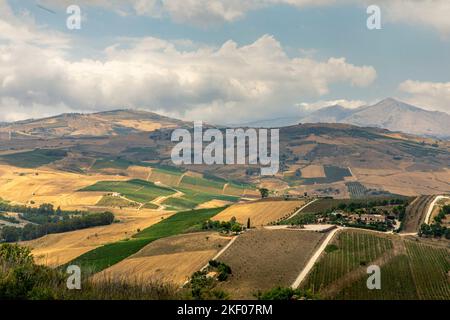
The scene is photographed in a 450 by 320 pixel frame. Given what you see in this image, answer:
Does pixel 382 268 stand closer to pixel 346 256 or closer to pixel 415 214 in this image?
pixel 346 256

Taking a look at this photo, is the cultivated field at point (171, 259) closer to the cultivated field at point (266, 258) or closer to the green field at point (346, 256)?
the cultivated field at point (266, 258)

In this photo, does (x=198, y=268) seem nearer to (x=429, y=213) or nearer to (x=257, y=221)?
(x=257, y=221)

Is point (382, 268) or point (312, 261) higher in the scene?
point (312, 261)

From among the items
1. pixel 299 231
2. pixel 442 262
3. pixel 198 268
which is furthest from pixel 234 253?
pixel 442 262

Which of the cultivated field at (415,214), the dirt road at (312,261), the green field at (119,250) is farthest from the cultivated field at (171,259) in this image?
the cultivated field at (415,214)

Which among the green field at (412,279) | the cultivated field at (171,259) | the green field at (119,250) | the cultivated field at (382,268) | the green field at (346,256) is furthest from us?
the green field at (119,250)

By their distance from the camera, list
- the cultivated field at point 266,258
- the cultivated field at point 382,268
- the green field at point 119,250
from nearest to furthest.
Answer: the cultivated field at point 382,268 < the cultivated field at point 266,258 < the green field at point 119,250

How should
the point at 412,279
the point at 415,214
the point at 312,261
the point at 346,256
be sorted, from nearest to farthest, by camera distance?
the point at 412,279 < the point at 312,261 < the point at 346,256 < the point at 415,214

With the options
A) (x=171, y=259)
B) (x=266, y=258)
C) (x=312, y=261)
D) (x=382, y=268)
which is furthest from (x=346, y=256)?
(x=171, y=259)
